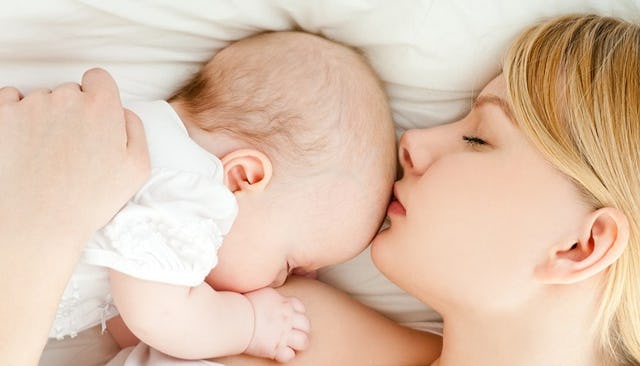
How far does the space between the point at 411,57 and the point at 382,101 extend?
10cm

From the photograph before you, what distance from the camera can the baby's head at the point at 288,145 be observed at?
1.37m

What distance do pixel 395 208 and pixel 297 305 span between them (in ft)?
0.85

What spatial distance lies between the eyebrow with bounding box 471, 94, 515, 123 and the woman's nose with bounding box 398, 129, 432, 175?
0.11 metres

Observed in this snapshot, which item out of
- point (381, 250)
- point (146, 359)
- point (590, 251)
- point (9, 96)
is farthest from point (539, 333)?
point (9, 96)

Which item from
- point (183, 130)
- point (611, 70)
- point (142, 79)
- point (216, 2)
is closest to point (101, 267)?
point (183, 130)

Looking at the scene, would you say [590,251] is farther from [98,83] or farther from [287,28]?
[98,83]

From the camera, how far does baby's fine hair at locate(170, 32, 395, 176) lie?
1375 mm

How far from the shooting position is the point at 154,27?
4.69ft

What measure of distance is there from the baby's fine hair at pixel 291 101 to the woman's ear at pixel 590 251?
368 mm

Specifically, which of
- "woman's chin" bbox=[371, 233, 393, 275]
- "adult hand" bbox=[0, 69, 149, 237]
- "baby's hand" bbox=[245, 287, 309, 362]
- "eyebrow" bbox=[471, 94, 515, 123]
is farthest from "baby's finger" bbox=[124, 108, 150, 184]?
"eyebrow" bbox=[471, 94, 515, 123]

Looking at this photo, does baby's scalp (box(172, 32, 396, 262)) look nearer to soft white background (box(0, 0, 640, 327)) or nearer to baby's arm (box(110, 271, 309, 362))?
soft white background (box(0, 0, 640, 327))

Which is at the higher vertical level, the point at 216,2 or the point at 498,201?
the point at 216,2

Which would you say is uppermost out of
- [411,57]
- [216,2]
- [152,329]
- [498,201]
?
[216,2]

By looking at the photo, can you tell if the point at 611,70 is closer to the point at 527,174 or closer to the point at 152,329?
the point at 527,174
